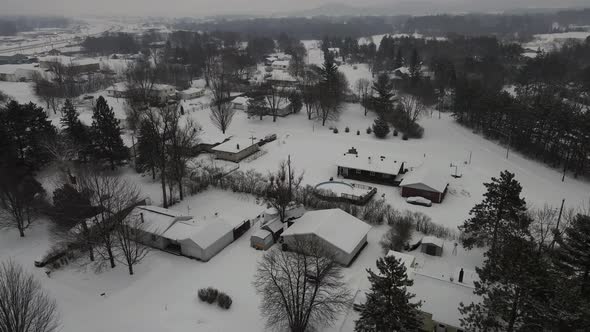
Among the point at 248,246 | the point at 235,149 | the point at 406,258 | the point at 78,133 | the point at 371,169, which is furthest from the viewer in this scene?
the point at 235,149

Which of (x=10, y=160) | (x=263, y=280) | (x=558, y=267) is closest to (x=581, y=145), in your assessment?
(x=558, y=267)

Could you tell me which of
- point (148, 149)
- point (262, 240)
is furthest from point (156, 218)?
point (148, 149)

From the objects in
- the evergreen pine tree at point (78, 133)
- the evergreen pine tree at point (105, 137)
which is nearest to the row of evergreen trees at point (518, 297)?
the evergreen pine tree at point (105, 137)

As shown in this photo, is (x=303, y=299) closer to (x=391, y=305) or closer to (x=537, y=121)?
(x=391, y=305)

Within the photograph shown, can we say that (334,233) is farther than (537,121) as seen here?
No

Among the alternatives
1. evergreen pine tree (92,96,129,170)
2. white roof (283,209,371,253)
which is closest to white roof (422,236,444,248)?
white roof (283,209,371,253)

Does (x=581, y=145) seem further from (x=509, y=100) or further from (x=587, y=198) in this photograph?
(x=509, y=100)
